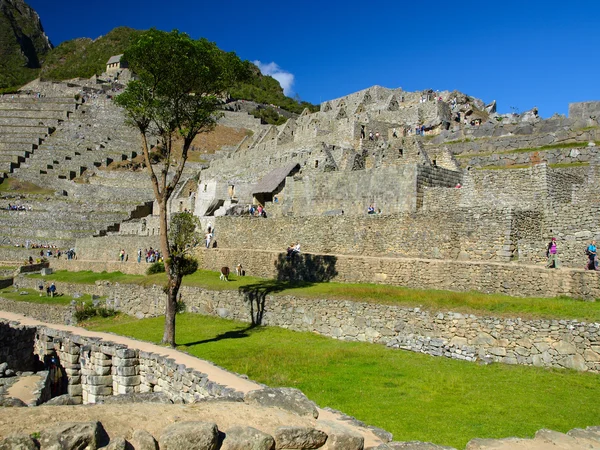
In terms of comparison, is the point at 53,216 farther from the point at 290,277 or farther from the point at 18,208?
the point at 290,277

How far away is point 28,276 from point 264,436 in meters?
40.0

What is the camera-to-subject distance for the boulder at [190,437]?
6.07 m

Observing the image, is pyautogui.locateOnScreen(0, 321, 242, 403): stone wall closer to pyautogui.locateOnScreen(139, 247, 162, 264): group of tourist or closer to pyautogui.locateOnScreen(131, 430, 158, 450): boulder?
pyautogui.locateOnScreen(131, 430, 158, 450): boulder

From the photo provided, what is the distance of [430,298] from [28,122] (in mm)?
79780

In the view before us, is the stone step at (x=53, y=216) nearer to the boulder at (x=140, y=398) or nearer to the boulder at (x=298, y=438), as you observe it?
the boulder at (x=140, y=398)

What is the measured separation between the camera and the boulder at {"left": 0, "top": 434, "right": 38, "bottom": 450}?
5.51 meters

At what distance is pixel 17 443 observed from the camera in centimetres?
558

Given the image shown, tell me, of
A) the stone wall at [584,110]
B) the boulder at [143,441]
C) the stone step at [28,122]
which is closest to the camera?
the boulder at [143,441]

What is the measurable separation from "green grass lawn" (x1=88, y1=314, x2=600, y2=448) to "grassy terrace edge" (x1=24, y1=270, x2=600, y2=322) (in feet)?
4.99

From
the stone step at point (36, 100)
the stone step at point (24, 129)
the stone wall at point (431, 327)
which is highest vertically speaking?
the stone step at point (36, 100)

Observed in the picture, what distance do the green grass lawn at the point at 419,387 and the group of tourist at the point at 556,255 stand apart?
16.1 feet

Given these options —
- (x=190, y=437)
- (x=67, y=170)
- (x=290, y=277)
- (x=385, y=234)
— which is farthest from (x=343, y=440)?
(x=67, y=170)

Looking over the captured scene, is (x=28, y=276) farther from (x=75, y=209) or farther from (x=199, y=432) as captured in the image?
(x=199, y=432)

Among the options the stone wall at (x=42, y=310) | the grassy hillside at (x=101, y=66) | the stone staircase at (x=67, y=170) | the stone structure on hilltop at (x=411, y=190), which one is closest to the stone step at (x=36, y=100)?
the stone staircase at (x=67, y=170)
